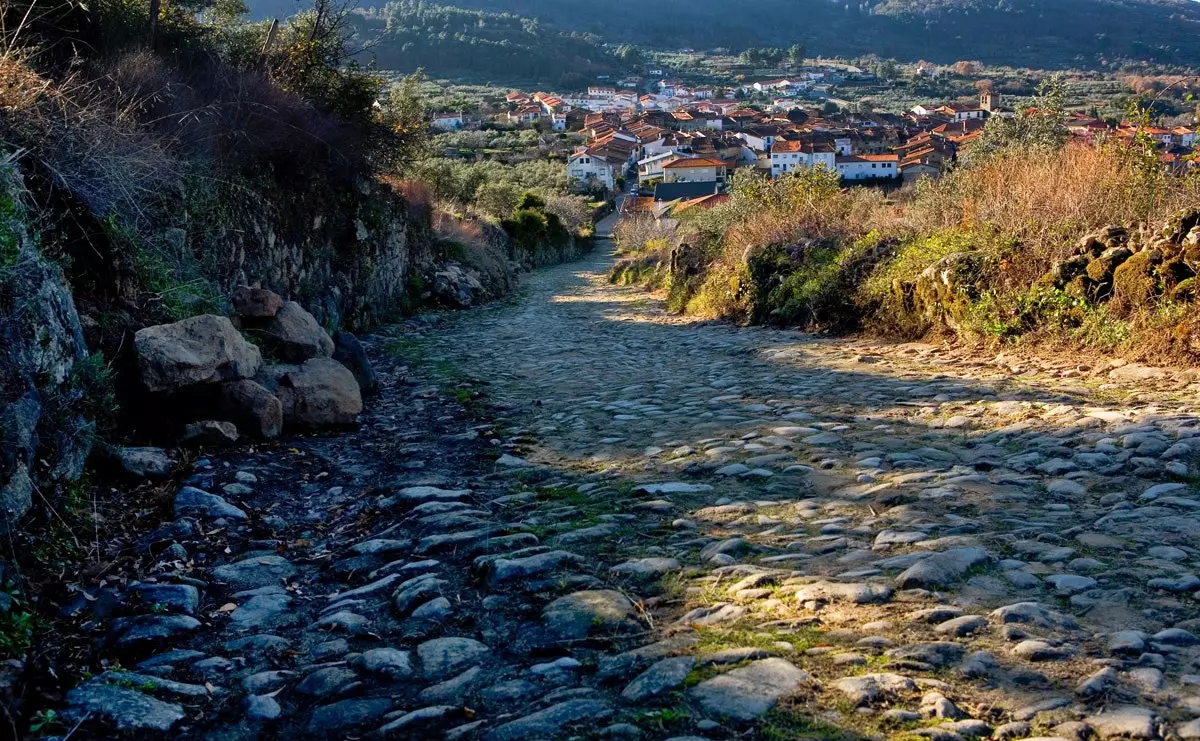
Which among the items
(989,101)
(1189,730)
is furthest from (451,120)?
(1189,730)

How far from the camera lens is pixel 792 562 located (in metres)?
4.02

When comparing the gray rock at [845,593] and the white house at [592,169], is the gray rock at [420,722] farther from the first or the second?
the white house at [592,169]

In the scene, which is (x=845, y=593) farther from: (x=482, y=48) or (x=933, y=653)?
(x=482, y=48)

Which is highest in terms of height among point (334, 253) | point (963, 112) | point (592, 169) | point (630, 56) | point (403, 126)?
point (630, 56)

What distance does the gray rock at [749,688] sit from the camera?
9.11ft

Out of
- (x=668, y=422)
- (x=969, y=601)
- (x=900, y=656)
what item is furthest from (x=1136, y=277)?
(x=900, y=656)

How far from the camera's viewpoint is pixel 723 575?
3.95 metres

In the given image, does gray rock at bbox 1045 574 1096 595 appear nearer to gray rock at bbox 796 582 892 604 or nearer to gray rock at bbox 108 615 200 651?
gray rock at bbox 796 582 892 604

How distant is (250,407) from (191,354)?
647 millimetres

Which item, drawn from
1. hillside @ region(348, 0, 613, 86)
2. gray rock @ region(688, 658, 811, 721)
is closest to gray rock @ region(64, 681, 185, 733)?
gray rock @ region(688, 658, 811, 721)

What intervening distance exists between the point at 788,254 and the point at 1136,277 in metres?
6.74

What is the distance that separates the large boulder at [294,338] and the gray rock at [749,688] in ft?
21.1

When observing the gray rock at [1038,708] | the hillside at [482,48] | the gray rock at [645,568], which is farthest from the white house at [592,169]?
Result: the gray rock at [1038,708]

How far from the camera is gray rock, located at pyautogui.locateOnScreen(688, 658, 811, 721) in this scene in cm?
278
